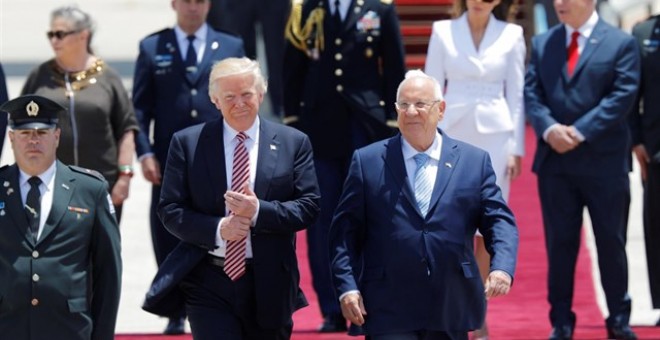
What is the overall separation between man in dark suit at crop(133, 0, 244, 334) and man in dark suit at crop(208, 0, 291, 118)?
4.45 m

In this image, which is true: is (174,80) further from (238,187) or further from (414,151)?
(414,151)

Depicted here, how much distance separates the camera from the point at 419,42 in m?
17.0

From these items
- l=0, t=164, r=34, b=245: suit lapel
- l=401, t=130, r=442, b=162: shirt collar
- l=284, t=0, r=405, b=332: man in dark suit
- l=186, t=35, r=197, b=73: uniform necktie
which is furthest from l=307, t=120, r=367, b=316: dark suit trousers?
l=0, t=164, r=34, b=245: suit lapel

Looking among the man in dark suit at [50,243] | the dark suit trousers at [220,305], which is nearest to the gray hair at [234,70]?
the man in dark suit at [50,243]

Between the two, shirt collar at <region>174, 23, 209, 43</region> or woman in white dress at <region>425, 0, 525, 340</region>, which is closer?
woman in white dress at <region>425, 0, 525, 340</region>

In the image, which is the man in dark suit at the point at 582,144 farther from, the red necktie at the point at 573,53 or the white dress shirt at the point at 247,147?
the white dress shirt at the point at 247,147

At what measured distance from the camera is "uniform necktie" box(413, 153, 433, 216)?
22.7ft

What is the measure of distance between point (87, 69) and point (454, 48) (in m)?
1.92

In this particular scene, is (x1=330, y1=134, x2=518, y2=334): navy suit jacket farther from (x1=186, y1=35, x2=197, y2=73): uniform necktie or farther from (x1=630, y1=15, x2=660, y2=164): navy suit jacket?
(x1=630, y1=15, x2=660, y2=164): navy suit jacket

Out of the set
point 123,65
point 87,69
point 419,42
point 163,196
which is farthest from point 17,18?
point 163,196

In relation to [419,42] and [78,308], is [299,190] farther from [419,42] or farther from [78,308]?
[419,42]

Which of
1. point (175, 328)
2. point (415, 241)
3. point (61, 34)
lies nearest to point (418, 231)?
point (415, 241)

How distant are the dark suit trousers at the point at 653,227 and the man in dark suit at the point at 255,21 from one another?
492 cm

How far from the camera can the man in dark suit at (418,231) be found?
22.5 ft
